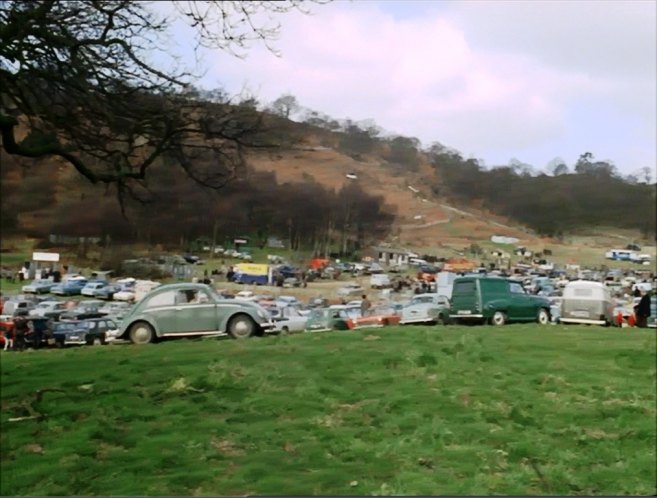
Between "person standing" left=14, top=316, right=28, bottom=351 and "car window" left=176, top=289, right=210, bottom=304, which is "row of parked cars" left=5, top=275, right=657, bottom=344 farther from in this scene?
"person standing" left=14, top=316, right=28, bottom=351

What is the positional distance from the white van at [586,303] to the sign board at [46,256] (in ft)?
19.5

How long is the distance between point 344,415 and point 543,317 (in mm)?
3488

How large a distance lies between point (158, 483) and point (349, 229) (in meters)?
3.95

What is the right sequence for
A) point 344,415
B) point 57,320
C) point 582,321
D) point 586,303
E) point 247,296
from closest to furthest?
point 344,415
point 247,296
point 582,321
point 586,303
point 57,320

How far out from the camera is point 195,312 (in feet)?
29.1

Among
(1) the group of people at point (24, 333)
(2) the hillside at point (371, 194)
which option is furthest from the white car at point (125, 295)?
(1) the group of people at point (24, 333)

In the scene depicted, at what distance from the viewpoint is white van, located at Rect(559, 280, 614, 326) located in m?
8.94

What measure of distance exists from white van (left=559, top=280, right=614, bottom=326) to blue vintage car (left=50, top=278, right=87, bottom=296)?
5.62 metres

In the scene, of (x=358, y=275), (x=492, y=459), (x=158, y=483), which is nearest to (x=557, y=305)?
(x=358, y=275)

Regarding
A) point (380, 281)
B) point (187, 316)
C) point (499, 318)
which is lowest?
point (187, 316)

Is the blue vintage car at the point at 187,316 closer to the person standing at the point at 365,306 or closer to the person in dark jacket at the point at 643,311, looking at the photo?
the person standing at the point at 365,306

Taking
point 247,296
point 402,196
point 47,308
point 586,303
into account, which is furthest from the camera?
point 47,308

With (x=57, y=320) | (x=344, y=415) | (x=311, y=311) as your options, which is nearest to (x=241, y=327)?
(x=311, y=311)

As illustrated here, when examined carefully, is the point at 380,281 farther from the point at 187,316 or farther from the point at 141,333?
the point at 141,333
